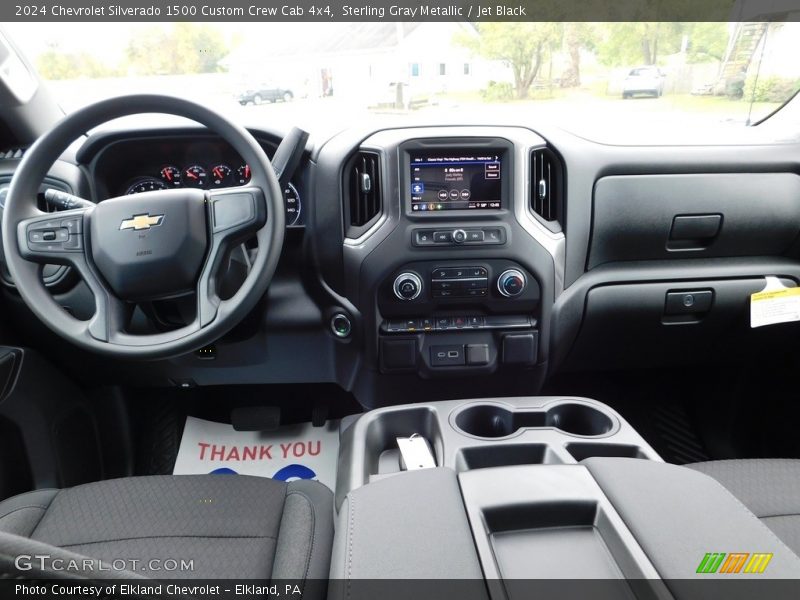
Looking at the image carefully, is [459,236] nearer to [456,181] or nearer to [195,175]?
[456,181]

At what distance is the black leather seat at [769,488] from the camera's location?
1070mm

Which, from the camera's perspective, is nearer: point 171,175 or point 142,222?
point 142,222

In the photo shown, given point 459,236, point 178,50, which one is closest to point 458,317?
point 459,236

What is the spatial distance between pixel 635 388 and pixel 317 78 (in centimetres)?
149

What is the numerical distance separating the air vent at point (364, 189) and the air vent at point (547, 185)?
0.40m

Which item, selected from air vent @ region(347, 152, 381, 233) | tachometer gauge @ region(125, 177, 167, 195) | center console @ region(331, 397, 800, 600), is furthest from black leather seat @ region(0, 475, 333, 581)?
tachometer gauge @ region(125, 177, 167, 195)

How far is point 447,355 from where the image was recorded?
1.63m

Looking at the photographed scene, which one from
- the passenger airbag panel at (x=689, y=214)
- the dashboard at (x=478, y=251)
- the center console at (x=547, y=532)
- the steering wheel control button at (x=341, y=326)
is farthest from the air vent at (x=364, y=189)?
the center console at (x=547, y=532)

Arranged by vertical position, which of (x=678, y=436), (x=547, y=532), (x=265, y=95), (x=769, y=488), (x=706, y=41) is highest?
(x=706, y=41)

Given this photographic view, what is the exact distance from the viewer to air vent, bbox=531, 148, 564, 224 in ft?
5.11

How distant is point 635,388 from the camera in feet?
6.97

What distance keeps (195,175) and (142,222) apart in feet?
1.26

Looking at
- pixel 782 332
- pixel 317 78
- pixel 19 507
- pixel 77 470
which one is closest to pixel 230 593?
pixel 19 507
